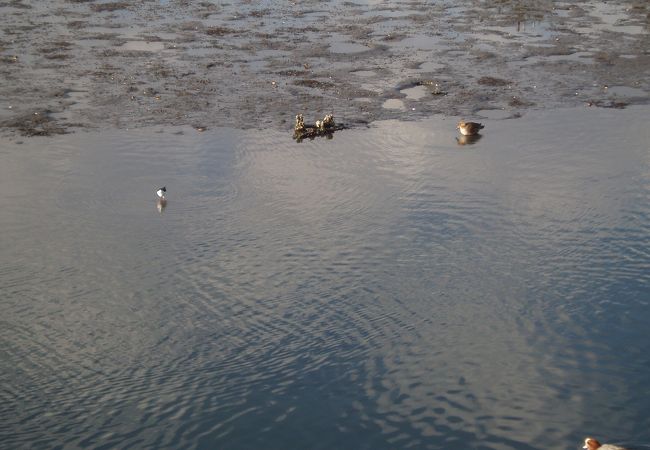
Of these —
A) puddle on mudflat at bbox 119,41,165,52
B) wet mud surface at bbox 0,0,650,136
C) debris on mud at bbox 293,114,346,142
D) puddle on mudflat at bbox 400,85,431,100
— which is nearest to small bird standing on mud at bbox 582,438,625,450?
debris on mud at bbox 293,114,346,142

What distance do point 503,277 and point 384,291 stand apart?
7.58 ft

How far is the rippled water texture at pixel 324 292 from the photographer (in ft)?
37.7

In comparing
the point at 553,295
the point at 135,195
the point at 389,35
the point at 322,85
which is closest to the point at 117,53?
the point at 322,85

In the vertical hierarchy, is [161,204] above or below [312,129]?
below

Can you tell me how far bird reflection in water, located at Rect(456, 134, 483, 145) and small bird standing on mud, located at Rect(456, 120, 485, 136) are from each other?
9 centimetres

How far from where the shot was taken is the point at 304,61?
29.1m

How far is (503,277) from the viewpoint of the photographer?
15211 millimetres

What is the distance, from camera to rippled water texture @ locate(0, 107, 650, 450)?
11.5 metres

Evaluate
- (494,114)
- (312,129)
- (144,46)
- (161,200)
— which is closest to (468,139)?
(494,114)

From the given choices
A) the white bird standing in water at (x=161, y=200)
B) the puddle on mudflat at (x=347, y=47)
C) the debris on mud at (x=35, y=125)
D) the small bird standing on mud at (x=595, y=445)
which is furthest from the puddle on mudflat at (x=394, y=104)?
the small bird standing on mud at (x=595, y=445)

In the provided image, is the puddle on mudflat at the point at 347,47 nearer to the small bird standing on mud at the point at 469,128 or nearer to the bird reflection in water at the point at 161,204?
the small bird standing on mud at the point at 469,128

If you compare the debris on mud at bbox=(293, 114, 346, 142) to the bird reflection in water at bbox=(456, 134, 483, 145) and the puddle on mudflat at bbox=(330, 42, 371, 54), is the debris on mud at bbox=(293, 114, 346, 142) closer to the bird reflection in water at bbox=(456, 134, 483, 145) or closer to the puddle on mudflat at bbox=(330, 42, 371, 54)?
the bird reflection in water at bbox=(456, 134, 483, 145)

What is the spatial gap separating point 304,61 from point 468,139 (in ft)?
29.6

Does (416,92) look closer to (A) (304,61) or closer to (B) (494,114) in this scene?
(B) (494,114)
